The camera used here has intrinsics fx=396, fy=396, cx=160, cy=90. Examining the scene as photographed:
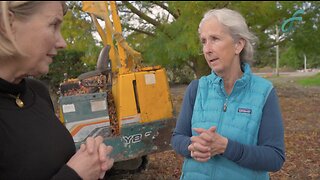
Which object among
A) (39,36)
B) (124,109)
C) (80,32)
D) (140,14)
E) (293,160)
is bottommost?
(293,160)

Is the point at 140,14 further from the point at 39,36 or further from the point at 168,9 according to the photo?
the point at 39,36

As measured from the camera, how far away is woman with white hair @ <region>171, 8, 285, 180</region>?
75.3 inches

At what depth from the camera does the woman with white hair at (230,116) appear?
191 centimetres

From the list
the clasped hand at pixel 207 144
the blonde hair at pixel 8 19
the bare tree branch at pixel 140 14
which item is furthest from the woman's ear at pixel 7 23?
the bare tree branch at pixel 140 14

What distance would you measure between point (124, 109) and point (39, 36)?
3.21 metres

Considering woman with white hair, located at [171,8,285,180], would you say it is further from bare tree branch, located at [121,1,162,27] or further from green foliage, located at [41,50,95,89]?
green foliage, located at [41,50,95,89]

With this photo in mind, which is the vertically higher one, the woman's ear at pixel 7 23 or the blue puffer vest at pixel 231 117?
the woman's ear at pixel 7 23

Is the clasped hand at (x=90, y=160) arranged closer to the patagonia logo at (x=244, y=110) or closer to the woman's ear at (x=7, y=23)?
the woman's ear at (x=7, y=23)

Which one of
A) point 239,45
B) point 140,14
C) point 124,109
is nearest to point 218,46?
point 239,45

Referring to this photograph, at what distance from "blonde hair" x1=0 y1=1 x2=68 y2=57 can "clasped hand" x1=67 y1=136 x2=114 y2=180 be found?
0.36 metres

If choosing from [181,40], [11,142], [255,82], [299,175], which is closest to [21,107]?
[11,142]

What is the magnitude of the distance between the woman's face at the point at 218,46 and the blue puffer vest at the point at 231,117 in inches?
3.3

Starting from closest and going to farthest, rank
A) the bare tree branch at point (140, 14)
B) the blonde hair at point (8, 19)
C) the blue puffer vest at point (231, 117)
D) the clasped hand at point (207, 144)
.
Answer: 1. the blonde hair at point (8, 19)
2. the clasped hand at point (207, 144)
3. the blue puffer vest at point (231, 117)
4. the bare tree branch at point (140, 14)

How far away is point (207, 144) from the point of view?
183 centimetres
